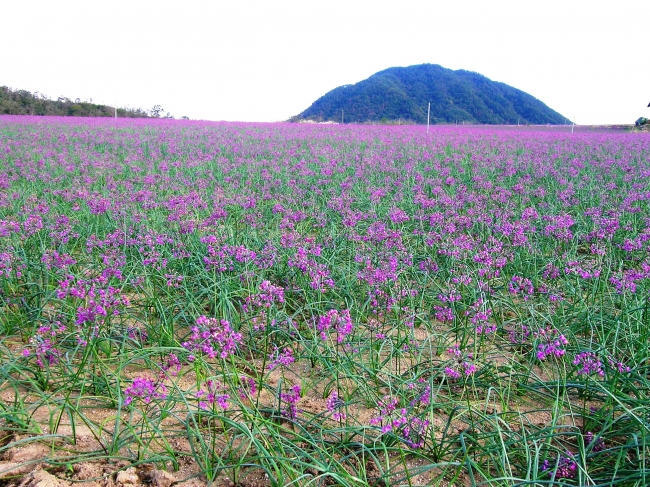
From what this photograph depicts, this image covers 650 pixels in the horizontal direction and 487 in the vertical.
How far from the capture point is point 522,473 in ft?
6.12

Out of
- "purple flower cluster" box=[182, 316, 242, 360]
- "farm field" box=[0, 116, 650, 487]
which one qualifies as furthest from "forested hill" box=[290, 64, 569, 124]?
"purple flower cluster" box=[182, 316, 242, 360]

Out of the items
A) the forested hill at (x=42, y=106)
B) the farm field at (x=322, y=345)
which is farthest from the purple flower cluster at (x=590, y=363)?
the forested hill at (x=42, y=106)

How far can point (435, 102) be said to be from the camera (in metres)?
98.2

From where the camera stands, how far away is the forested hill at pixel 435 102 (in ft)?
293

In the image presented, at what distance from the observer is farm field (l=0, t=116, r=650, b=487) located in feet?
6.09

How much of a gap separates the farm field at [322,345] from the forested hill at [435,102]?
259 feet

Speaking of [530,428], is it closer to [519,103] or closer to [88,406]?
[88,406]

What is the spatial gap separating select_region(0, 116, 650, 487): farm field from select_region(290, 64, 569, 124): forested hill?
78963 millimetres

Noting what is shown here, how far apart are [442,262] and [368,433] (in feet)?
7.70

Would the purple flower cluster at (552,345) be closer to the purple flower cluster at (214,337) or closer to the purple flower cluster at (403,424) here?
the purple flower cluster at (403,424)

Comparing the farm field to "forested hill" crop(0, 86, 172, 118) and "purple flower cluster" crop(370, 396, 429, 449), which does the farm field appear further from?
"forested hill" crop(0, 86, 172, 118)

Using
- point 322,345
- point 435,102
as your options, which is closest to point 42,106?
point 322,345

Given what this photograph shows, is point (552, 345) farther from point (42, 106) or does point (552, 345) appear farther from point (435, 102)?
point (435, 102)

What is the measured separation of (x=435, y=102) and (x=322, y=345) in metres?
103
